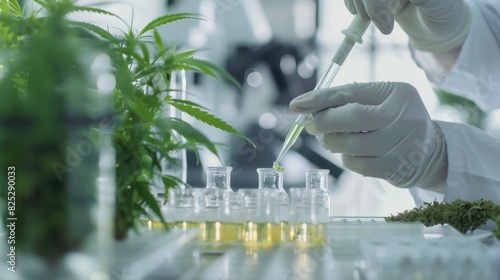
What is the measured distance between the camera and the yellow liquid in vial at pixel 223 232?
1.24 metres

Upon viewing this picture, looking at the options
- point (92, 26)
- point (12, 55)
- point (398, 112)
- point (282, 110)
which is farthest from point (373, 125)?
point (282, 110)

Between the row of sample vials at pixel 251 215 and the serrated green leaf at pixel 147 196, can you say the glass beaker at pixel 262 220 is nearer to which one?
the row of sample vials at pixel 251 215

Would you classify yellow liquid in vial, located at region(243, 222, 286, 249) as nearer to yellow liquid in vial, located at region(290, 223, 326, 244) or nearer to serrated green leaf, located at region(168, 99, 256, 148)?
yellow liquid in vial, located at region(290, 223, 326, 244)

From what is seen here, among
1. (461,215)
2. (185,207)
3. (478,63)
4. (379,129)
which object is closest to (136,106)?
(185,207)

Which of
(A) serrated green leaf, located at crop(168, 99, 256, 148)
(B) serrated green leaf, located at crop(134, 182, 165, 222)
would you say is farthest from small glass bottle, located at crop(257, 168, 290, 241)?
(B) serrated green leaf, located at crop(134, 182, 165, 222)

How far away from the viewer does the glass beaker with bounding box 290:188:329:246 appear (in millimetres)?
1214

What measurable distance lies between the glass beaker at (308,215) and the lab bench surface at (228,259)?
0.03m

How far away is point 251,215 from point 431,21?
1.46 meters

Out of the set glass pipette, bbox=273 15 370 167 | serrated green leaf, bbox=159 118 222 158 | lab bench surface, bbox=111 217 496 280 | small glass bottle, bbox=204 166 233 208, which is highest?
glass pipette, bbox=273 15 370 167

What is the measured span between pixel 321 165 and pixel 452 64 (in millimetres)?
3348

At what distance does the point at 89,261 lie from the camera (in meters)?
0.79

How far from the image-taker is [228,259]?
1063 mm

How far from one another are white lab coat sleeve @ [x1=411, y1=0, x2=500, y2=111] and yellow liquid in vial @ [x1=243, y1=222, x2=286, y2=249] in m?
1.58

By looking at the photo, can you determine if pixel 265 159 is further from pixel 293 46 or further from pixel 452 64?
pixel 452 64
